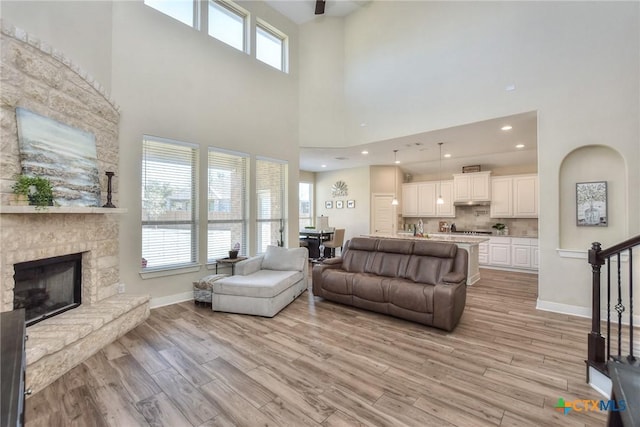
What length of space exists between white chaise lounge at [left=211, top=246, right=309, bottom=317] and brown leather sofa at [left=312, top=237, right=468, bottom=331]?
0.41 metres

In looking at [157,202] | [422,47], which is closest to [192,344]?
[157,202]

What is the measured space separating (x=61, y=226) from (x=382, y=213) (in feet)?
→ 23.8

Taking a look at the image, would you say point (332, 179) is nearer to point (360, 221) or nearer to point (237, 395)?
point (360, 221)

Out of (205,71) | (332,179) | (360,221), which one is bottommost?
(360,221)

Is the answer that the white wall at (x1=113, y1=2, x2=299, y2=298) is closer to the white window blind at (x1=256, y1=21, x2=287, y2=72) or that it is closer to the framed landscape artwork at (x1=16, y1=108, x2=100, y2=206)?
the white window blind at (x1=256, y1=21, x2=287, y2=72)

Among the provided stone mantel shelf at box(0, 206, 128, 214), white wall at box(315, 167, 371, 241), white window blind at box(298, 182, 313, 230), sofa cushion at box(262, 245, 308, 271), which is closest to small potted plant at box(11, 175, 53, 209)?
stone mantel shelf at box(0, 206, 128, 214)

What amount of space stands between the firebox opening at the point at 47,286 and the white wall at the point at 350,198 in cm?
680

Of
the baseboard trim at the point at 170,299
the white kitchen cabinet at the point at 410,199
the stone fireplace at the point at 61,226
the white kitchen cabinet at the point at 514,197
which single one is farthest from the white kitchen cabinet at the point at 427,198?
the stone fireplace at the point at 61,226

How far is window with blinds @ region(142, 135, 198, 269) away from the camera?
13.0ft

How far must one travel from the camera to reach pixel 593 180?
368cm

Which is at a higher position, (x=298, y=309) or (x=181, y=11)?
(x=181, y=11)

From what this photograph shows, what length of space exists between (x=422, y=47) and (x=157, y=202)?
5.23 metres

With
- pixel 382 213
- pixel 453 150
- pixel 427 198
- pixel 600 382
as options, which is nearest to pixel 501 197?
pixel 427 198

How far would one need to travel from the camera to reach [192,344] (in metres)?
2.86
